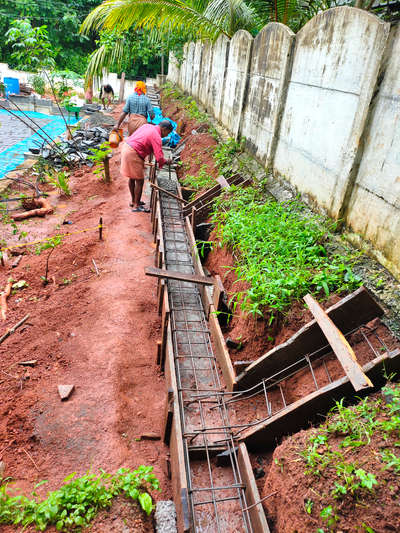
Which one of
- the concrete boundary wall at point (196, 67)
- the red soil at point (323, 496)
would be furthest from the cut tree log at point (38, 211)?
the red soil at point (323, 496)

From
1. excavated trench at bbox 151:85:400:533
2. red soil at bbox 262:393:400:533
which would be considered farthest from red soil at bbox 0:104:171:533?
red soil at bbox 262:393:400:533

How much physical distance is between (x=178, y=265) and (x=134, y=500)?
11.6 ft

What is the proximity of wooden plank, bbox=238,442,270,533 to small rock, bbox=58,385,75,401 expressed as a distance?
1973mm

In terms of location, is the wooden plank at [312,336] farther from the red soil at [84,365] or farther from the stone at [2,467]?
the stone at [2,467]

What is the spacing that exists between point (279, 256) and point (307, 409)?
5.62ft

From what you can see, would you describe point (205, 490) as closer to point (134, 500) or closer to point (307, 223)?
point (134, 500)

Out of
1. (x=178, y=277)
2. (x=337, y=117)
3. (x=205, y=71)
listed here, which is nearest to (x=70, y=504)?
(x=178, y=277)

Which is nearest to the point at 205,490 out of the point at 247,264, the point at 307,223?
the point at 247,264

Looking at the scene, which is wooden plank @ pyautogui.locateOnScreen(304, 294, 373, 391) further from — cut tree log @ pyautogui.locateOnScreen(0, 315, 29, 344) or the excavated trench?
cut tree log @ pyautogui.locateOnScreen(0, 315, 29, 344)

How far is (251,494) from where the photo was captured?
2699 millimetres

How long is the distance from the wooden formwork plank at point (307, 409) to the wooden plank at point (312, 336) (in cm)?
47

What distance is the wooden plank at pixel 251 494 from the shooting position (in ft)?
8.06

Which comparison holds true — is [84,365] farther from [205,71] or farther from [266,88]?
[205,71]

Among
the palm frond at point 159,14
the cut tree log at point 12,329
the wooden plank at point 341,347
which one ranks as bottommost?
the cut tree log at point 12,329
